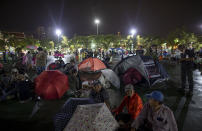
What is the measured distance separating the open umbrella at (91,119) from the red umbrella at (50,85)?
77.4 inches

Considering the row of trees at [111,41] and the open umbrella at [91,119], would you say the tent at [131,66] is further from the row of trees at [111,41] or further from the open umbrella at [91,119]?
the row of trees at [111,41]

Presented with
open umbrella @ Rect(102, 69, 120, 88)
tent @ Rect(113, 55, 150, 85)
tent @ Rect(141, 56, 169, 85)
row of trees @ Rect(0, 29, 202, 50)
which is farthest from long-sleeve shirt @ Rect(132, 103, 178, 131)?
row of trees @ Rect(0, 29, 202, 50)

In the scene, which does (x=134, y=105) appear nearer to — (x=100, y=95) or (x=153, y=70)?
(x=100, y=95)

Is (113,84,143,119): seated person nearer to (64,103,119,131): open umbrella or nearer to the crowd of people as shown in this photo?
the crowd of people

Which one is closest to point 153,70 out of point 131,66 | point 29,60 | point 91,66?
point 131,66

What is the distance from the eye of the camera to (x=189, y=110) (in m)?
4.98

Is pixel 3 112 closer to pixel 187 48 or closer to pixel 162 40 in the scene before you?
pixel 187 48

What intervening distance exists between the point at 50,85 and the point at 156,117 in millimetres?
2770

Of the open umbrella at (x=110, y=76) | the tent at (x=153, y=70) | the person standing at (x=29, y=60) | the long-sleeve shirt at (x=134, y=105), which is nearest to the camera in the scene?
the long-sleeve shirt at (x=134, y=105)

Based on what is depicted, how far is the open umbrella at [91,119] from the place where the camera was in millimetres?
2246

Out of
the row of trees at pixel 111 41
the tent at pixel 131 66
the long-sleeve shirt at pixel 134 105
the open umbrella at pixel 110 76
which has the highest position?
the row of trees at pixel 111 41

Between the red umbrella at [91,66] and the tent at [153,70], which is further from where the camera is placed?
the red umbrella at [91,66]

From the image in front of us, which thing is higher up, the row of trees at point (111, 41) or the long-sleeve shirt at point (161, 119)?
the row of trees at point (111, 41)

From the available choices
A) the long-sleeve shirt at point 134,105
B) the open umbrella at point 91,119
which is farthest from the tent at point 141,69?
the open umbrella at point 91,119
